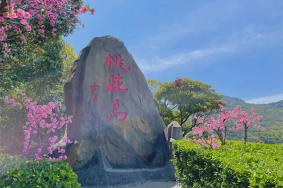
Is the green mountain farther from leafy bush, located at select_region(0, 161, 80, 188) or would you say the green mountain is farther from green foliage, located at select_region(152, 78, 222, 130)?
leafy bush, located at select_region(0, 161, 80, 188)

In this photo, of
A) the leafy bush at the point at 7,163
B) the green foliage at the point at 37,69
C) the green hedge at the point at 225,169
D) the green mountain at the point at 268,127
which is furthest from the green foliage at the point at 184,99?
the leafy bush at the point at 7,163

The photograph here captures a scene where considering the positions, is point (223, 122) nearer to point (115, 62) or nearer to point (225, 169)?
point (225, 169)

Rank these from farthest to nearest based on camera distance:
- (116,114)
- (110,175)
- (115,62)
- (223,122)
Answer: (115,62), (116,114), (110,175), (223,122)

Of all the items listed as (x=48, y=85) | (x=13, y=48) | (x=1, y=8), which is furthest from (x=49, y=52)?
(x=1, y=8)

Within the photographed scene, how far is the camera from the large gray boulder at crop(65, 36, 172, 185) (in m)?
9.84

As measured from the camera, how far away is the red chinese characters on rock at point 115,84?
412 inches

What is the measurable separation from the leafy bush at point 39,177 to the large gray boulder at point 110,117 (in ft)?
13.4

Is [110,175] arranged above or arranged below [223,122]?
below

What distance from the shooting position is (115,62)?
1072cm

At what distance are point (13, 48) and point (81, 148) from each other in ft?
11.9

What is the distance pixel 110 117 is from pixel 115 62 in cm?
186

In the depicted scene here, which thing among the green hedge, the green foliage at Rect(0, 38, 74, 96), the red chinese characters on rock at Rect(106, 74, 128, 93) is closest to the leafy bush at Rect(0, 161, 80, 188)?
the green hedge

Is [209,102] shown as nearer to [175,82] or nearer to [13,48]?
[175,82]

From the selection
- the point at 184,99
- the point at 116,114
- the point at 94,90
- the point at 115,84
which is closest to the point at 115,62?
the point at 115,84
